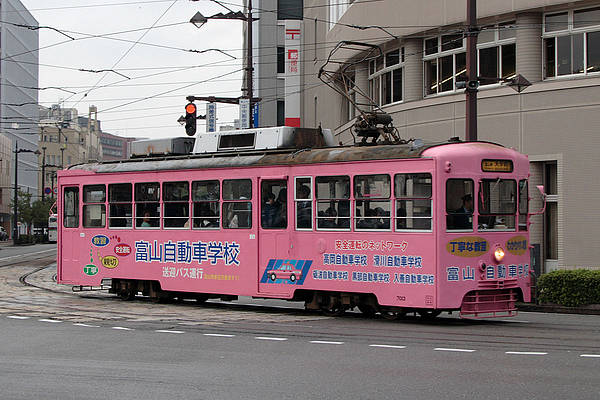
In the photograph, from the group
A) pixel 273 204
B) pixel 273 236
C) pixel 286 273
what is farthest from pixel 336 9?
pixel 286 273

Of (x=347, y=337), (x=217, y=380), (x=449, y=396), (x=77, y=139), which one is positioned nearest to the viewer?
(x=449, y=396)

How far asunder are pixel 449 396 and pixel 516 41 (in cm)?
1735

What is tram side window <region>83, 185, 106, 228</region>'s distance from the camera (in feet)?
65.8

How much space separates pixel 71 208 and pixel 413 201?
31.9 ft

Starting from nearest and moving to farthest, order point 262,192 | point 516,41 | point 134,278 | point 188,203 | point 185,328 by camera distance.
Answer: point 185,328 < point 262,192 < point 188,203 < point 134,278 < point 516,41

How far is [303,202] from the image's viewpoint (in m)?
15.9

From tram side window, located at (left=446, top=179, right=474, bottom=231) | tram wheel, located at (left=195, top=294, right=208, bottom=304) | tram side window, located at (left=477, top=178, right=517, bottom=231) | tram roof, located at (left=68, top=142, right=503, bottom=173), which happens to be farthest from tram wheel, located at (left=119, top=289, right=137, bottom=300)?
tram side window, located at (left=477, top=178, right=517, bottom=231)

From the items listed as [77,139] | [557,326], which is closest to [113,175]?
[557,326]

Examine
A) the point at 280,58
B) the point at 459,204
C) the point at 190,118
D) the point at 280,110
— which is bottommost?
the point at 459,204

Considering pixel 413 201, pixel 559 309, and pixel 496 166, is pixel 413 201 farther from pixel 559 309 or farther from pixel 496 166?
pixel 559 309

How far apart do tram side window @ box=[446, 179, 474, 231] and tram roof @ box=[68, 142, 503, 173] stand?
28.4 inches

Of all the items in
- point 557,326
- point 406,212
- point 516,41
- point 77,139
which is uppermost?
point 77,139

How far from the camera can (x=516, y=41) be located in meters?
24.0

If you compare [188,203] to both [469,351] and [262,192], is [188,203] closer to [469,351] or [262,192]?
[262,192]
